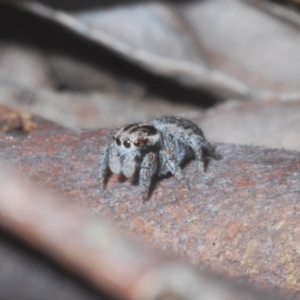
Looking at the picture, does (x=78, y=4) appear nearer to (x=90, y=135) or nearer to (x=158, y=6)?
(x=158, y=6)

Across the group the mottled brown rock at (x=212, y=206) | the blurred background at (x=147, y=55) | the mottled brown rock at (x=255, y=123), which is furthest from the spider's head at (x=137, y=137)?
the blurred background at (x=147, y=55)

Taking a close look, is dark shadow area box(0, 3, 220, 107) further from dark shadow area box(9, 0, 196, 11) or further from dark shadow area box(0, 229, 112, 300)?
dark shadow area box(0, 229, 112, 300)

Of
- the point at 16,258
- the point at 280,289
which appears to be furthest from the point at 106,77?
the point at 16,258

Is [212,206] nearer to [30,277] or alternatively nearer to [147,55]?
[30,277]

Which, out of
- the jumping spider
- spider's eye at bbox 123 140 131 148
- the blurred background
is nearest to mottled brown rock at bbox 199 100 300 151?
the blurred background

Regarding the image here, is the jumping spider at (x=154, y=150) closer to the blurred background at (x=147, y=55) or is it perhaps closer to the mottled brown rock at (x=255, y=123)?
the mottled brown rock at (x=255, y=123)

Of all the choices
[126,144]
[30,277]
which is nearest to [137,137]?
[126,144]
